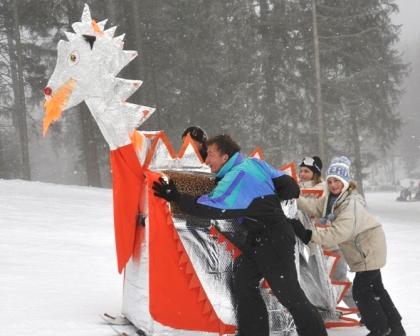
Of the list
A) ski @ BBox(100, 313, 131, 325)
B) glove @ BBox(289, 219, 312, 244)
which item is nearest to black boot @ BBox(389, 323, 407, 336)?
glove @ BBox(289, 219, 312, 244)

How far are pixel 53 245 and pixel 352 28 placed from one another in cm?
1894

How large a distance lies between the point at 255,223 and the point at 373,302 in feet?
5.46

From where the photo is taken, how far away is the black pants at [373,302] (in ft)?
17.3

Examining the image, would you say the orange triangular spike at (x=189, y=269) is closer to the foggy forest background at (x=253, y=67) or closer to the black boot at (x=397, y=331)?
the black boot at (x=397, y=331)

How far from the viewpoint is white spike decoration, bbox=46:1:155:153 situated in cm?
493

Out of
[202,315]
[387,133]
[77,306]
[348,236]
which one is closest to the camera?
[202,315]

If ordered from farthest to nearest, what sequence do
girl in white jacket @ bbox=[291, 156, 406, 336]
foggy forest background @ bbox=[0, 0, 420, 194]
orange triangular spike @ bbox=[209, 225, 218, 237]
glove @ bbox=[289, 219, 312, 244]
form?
foggy forest background @ bbox=[0, 0, 420, 194], girl in white jacket @ bbox=[291, 156, 406, 336], glove @ bbox=[289, 219, 312, 244], orange triangular spike @ bbox=[209, 225, 218, 237]

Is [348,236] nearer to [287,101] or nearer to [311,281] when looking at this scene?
[311,281]

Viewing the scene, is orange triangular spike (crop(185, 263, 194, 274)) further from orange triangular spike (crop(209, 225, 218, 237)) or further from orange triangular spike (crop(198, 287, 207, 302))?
orange triangular spike (crop(209, 225, 218, 237))

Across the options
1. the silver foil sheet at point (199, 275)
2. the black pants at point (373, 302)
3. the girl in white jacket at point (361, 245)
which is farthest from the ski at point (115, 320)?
the black pants at point (373, 302)

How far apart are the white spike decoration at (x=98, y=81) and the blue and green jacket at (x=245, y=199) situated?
3.45 feet

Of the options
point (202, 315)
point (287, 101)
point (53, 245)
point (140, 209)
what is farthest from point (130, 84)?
point (287, 101)

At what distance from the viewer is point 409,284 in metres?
8.61

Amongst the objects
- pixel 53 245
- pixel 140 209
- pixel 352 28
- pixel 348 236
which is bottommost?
pixel 53 245
